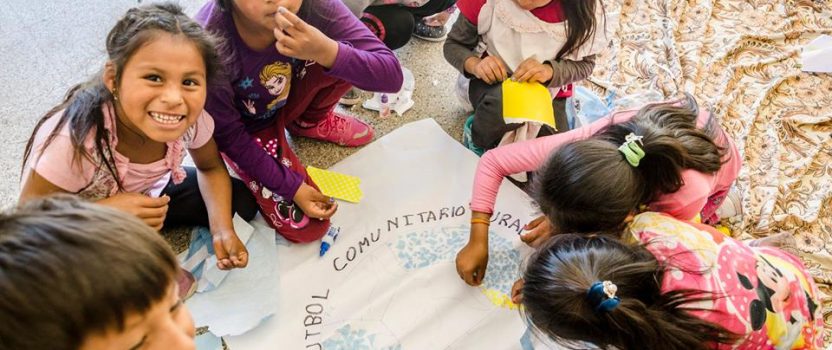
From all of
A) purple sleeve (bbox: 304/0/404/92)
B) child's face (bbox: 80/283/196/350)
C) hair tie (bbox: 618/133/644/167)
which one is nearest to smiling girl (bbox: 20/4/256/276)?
purple sleeve (bbox: 304/0/404/92)

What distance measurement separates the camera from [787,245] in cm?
95

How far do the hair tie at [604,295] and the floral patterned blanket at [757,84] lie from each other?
0.67 m

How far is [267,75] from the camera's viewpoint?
960 mm

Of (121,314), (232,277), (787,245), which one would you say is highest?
(121,314)

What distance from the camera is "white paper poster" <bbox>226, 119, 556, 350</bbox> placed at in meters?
0.93

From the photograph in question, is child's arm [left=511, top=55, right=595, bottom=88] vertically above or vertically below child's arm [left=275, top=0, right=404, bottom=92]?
below

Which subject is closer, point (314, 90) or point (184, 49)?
point (184, 49)

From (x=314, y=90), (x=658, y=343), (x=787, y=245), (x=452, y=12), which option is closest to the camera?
(x=658, y=343)

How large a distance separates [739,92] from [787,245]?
0.52 meters

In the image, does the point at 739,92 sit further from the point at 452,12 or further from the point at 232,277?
the point at 232,277

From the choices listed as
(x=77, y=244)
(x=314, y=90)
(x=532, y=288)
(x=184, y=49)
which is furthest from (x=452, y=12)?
(x=77, y=244)

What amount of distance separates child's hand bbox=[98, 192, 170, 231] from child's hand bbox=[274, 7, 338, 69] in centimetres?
29

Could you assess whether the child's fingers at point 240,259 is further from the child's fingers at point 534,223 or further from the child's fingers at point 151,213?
the child's fingers at point 534,223

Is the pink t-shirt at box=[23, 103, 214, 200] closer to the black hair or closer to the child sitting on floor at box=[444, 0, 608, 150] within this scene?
the black hair
